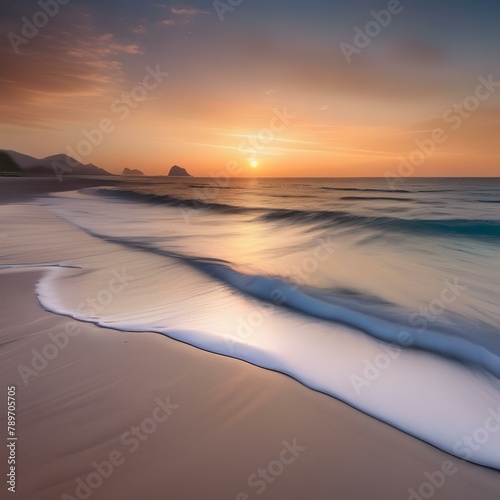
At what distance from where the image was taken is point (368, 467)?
261cm

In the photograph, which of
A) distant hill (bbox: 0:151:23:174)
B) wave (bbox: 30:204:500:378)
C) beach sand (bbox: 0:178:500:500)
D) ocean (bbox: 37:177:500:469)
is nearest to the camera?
beach sand (bbox: 0:178:500:500)

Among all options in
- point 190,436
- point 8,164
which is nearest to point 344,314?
point 190,436

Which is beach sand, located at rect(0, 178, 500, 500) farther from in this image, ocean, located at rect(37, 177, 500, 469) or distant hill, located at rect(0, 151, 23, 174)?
distant hill, located at rect(0, 151, 23, 174)

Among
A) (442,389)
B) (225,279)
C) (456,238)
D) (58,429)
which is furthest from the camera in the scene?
(456,238)

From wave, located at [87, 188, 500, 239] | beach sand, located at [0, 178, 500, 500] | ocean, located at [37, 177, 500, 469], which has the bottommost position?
beach sand, located at [0, 178, 500, 500]

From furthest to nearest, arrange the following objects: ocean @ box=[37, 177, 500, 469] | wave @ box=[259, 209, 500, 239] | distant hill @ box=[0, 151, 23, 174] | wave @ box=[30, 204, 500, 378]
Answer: distant hill @ box=[0, 151, 23, 174] < wave @ box=[259, 209, 500, 239] < wave @ box=[30, 204, 500, 378] < ocean @ box=[37, 177, 500, 469]

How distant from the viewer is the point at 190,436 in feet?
9.36

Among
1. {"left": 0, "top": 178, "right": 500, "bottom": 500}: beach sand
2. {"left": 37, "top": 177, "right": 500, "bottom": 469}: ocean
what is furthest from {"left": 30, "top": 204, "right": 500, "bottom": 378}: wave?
{"left": 0, "top": 178, "right": 500, "bottom": 500}: beach sand

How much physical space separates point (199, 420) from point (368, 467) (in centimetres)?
127

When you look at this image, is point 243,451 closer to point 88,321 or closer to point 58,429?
point 58,429

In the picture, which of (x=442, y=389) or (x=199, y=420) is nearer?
(x=199, y=420)

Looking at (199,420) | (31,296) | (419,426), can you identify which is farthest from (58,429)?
(31,296)

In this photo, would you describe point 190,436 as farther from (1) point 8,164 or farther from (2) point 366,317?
(1) point 8,164

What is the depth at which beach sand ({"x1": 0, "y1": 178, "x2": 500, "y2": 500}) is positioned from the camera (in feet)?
7.99
